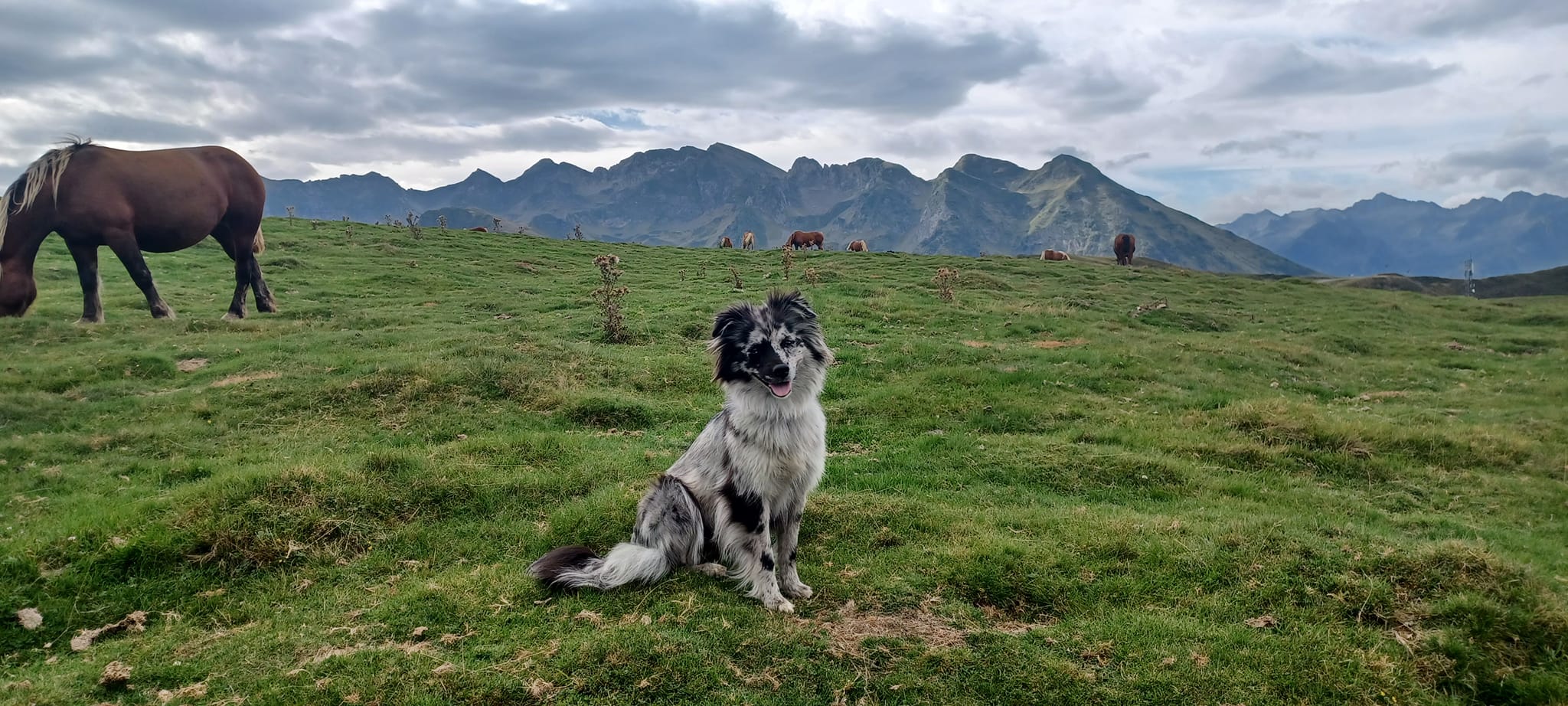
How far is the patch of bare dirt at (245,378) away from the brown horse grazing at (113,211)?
8690mm

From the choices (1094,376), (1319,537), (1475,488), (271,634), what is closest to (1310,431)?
(1475,488)

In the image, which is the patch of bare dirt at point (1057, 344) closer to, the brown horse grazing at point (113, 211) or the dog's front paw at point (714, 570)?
the dog's front paw at point (714, 570)

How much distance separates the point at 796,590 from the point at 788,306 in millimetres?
2929

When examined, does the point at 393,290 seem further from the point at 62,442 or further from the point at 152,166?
the point at 62,442

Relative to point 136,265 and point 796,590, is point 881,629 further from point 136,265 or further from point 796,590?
point 136,265

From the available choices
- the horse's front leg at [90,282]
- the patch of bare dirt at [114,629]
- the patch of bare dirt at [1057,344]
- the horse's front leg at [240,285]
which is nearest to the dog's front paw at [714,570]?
the patch of bare dirt at [114,629]

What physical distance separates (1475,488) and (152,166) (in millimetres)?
32531

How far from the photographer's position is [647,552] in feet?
24.4

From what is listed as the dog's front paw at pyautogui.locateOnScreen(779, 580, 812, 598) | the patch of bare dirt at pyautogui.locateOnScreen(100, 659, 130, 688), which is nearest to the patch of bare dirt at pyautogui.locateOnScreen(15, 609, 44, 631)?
the patch of bare dirt at pyautogui.locateOnScreen(100, 659, 130, 688)

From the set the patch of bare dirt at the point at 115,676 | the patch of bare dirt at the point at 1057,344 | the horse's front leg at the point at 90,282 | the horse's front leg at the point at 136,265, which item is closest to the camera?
the patch of bare dirt at the point at 115,676

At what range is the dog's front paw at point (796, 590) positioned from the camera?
743 centimetres

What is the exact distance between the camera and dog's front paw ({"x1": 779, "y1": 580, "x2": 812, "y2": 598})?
24.4 feet

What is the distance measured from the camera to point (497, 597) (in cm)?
718

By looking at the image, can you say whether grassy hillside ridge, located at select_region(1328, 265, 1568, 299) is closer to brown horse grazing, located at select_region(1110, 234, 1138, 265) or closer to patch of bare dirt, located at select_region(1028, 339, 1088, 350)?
brown horse grazing, located at select_region(1110, 234, 1138, 265)
